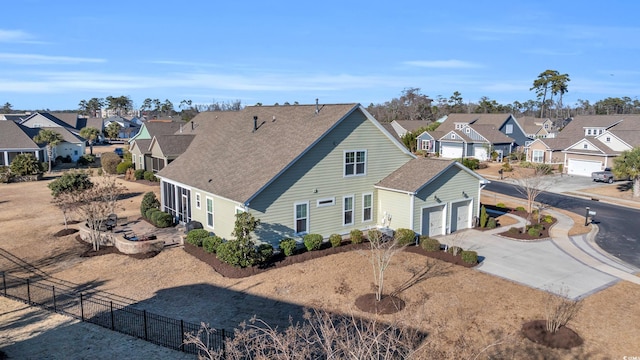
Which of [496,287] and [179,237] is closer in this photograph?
[496,287]

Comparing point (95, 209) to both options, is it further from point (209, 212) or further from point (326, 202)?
point (326, 202)

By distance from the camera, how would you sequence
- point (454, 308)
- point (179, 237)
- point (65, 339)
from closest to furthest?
1. point (65, 339)
2. point (454, 308)
3. point (179, 237)

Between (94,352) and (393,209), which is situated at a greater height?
(393,209)

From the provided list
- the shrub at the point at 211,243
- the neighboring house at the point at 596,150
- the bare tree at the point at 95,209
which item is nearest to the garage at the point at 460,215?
the shrub at the point at 211,243

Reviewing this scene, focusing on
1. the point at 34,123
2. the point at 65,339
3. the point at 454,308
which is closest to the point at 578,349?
the point at 454,308

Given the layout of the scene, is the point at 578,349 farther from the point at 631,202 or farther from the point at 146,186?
the point at 146,186

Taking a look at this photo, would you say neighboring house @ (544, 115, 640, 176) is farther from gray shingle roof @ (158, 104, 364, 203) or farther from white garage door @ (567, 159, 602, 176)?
gray shingle roof @ (158, 104, 364, 203)

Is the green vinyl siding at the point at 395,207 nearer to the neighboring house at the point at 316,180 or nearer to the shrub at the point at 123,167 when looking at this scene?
the neighboring house at the point at 316,180
